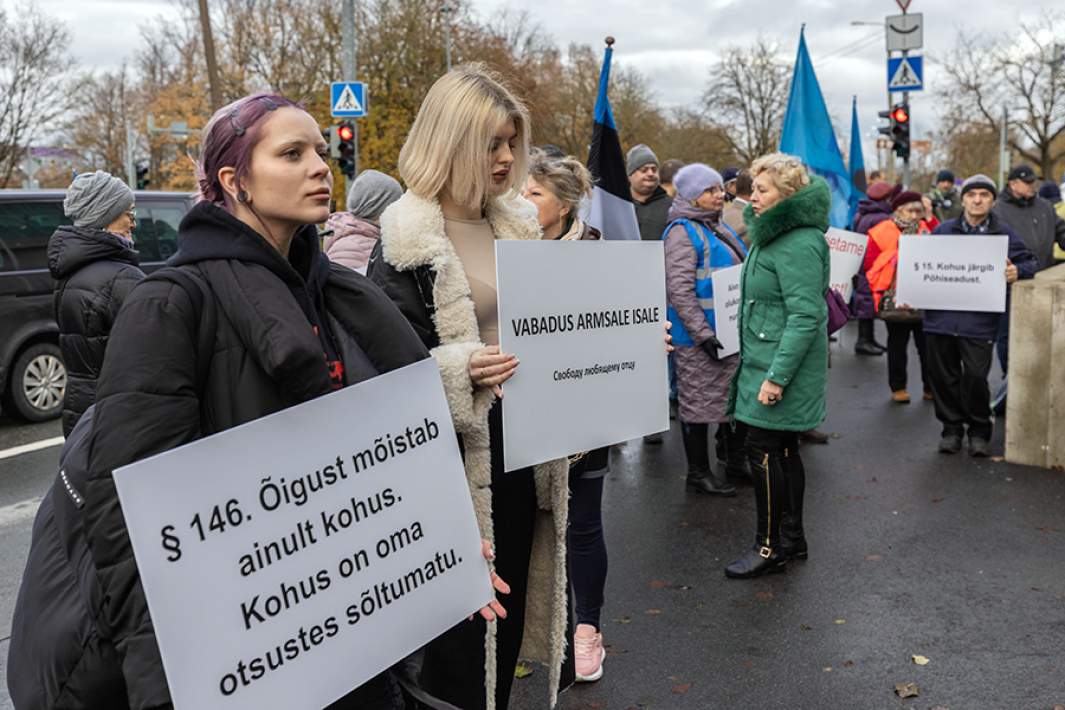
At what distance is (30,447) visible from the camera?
827 cm

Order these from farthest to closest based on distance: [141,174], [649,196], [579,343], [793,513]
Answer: [141,174] < [649,196] < [793,513] < [579,343]

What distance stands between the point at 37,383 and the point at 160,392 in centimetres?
857

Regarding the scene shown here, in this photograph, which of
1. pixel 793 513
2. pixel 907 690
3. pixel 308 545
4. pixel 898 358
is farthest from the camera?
pixel 898 358

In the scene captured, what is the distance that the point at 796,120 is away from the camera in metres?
8.30

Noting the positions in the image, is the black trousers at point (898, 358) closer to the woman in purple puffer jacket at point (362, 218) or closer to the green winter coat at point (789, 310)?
the green winter coat at point (789, 310)

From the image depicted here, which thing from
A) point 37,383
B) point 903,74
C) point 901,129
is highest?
point 903,74

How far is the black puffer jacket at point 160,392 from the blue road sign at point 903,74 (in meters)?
16.4

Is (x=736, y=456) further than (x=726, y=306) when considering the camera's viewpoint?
Yes

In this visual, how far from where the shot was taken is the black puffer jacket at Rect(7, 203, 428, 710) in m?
1.71

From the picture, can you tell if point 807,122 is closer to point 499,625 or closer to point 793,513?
point 793,513

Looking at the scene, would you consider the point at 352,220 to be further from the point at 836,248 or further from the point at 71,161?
the point at 71,161

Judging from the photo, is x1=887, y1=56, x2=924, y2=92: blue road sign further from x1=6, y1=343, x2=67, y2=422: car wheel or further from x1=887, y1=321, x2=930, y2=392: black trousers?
x1=6, y1=343, x2=67, y2=422: car wheel

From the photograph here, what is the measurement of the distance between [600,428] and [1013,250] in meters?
5.26

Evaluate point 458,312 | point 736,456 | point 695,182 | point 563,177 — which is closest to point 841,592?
point 736,456
